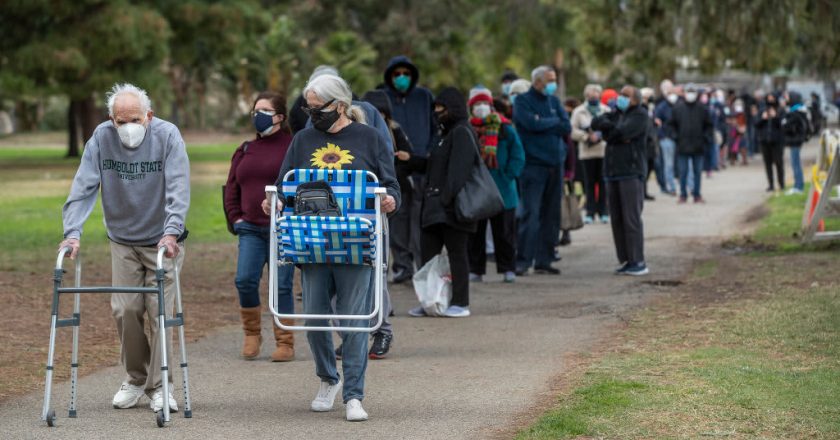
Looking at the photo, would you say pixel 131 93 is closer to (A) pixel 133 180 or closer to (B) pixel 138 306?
(A) pixel 133 180

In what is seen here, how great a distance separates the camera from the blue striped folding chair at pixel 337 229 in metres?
7.54

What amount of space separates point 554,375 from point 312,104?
250 centimetres

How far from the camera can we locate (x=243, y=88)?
74.4 m

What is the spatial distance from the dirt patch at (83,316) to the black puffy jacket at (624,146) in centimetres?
372

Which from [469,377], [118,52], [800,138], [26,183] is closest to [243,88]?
[118,52]

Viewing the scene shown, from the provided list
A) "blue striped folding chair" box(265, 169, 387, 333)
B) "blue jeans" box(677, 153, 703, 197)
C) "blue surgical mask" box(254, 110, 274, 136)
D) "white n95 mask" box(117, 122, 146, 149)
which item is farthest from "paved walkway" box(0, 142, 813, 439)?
"blue jeans" box(677, 153, 703, 197)

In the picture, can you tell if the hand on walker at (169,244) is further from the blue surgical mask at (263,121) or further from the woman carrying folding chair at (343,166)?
the blue surgical mask at (263,121)

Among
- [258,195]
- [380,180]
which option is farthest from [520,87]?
[380,180]

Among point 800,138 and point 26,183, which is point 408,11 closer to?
point 26,183

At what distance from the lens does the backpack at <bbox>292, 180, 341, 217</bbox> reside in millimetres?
7562

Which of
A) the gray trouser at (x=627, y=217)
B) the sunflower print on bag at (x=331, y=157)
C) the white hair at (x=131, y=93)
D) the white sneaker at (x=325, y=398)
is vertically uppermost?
the white hair at (x=131, y=93)

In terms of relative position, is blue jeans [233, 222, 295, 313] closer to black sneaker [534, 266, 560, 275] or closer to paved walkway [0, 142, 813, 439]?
paved walkway [0, 142, 813, 439]

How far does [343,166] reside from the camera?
25.6 feet

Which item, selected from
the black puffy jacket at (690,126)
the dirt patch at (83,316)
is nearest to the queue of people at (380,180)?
the dirt patch at (83,316)
